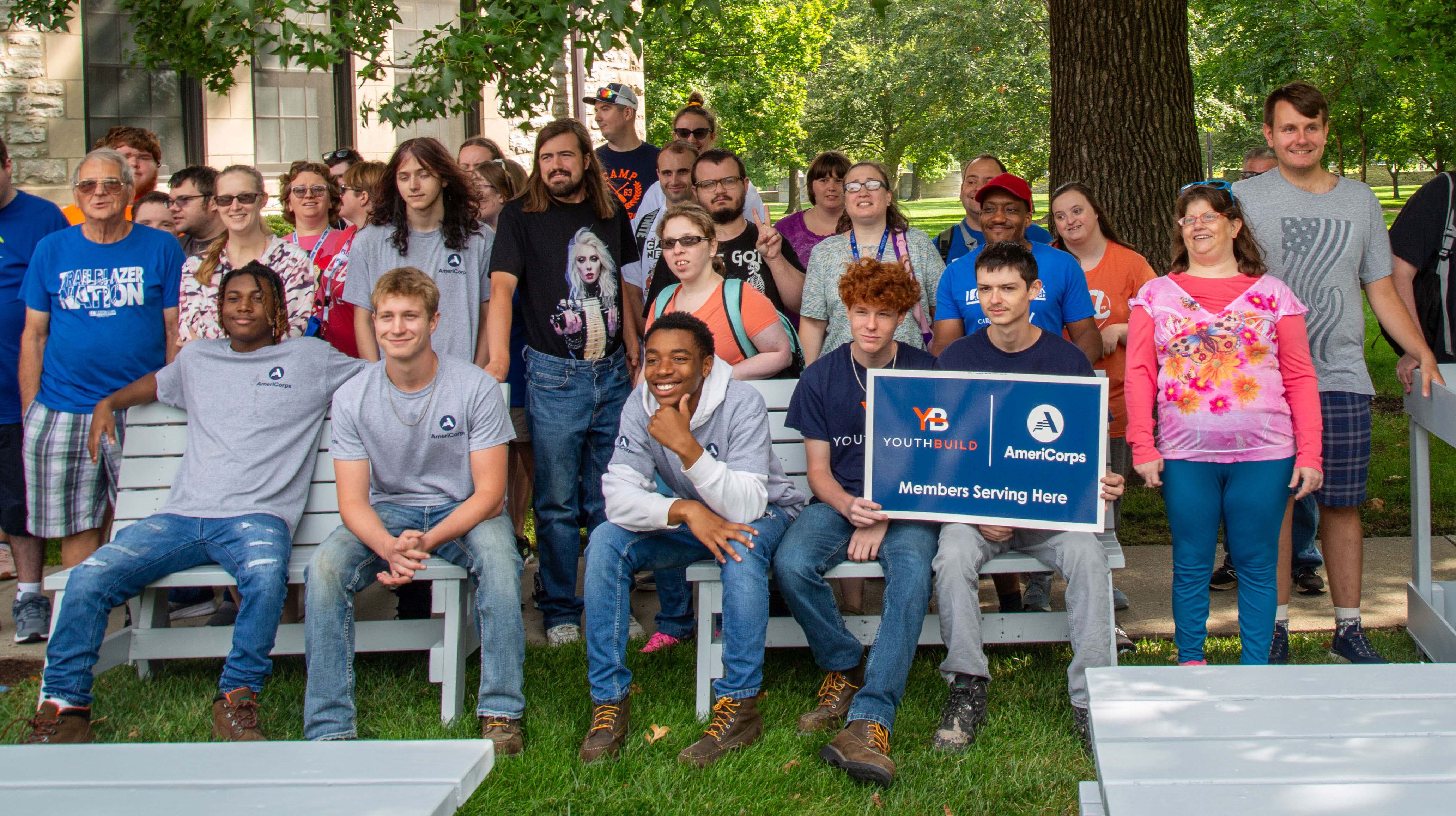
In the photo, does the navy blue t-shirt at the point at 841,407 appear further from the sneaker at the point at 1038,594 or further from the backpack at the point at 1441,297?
the backpack at the point at 1441,297

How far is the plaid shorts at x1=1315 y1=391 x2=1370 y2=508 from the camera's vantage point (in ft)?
15.3

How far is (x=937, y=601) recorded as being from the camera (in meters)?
Result: 4.33

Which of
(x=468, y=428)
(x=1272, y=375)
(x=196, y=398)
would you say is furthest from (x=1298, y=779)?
(x=196, y=398)

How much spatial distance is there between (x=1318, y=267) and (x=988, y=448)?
1.51m

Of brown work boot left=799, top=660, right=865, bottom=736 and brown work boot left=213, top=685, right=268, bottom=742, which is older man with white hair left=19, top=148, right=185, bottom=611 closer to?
brown work boot left=213, top=685, right=268, bottom=742

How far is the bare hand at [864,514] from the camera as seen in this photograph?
4.44m

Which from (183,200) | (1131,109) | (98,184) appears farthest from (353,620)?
(1131,109)

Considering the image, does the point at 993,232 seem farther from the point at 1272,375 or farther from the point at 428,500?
the point at 428,500

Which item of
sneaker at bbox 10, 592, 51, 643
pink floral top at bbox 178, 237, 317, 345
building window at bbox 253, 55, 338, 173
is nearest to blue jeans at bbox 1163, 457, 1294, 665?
pink floral top at bbox 178, 237, 317, 345

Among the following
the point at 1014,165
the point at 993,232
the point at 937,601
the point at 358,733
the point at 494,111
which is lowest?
the point at 358,733

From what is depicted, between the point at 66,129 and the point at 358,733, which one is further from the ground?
the point at 66,129

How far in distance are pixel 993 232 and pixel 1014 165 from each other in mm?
33849

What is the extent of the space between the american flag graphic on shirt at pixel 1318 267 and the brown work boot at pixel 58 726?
4612mm

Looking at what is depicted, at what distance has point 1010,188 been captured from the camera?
5.53 meters
